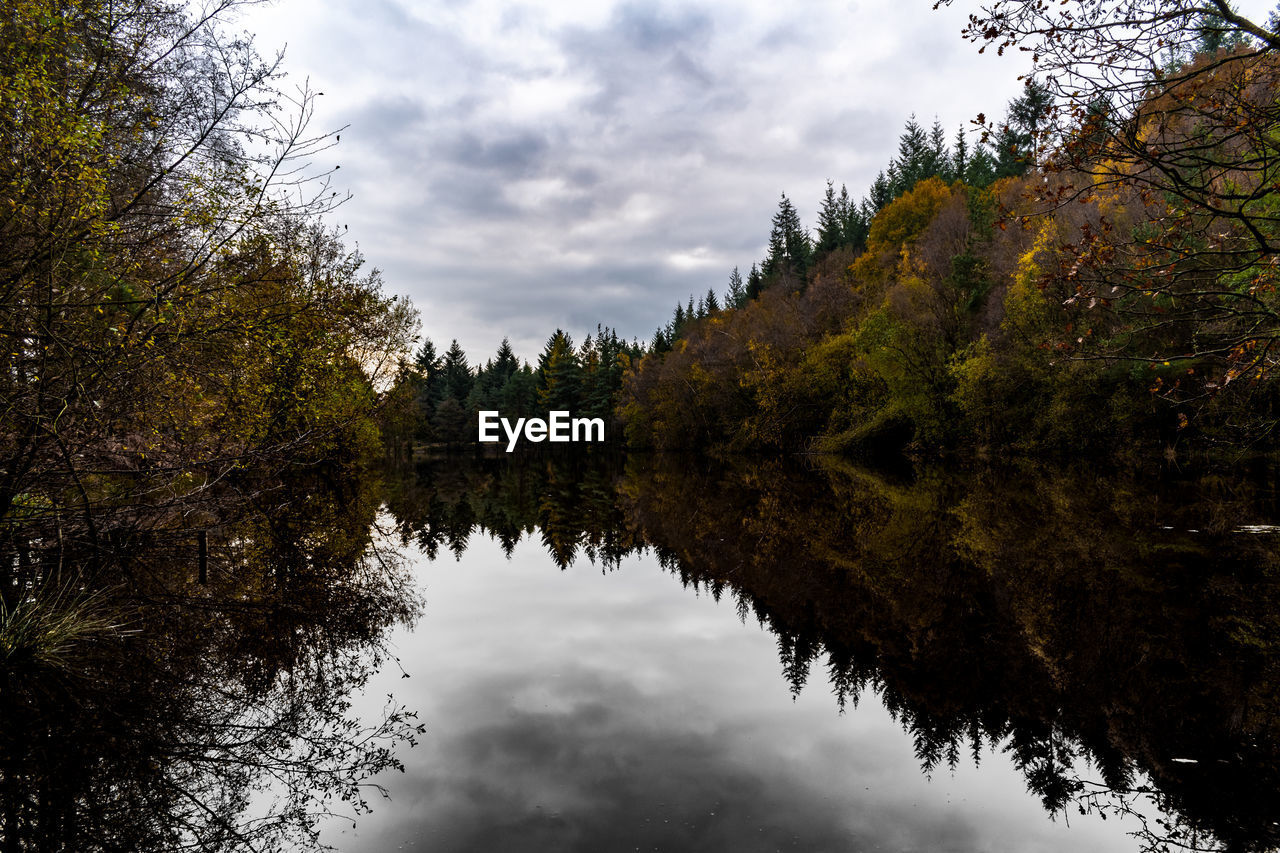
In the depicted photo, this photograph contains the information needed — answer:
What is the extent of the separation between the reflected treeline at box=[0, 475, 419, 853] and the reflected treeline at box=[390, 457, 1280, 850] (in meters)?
4.13

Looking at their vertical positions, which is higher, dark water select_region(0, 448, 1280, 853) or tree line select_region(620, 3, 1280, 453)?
tree line select_region(620, 3, 1280, 453)

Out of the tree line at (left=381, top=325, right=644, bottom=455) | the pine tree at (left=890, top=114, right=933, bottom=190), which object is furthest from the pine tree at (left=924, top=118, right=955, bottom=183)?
the tree line at (left=381, top=325, right=644, bottom=455)

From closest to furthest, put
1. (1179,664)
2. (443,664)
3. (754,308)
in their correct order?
(1179,664) < (443,664) < (754,308)

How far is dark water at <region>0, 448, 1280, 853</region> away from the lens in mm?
3906

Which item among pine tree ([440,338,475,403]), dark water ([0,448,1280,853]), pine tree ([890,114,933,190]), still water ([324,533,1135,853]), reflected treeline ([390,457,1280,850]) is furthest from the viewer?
pine tree ([440,338,475,403])

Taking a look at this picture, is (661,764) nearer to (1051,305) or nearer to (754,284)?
(1051,305)

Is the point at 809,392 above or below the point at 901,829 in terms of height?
above

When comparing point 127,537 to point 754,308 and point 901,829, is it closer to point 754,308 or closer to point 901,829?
point 901,829

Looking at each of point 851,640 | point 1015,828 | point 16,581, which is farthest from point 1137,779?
point 16,581

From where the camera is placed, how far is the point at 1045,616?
7398mm

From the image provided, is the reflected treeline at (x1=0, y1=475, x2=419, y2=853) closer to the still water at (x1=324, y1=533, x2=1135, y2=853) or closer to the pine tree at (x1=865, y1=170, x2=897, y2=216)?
the still water at (x1=324, y1=533, x2=1135, y2=853)

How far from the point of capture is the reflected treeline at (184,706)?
154 inches

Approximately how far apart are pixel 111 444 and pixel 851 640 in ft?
28.3

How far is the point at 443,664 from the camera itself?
22.5ft
